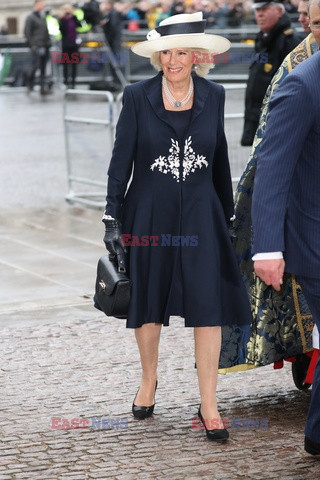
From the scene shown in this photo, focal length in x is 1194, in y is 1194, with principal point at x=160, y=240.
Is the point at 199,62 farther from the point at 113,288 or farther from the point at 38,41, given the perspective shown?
the point at 38,41

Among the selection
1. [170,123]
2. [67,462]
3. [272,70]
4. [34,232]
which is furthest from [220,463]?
[34,232]

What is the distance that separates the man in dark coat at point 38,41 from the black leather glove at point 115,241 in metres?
21.4

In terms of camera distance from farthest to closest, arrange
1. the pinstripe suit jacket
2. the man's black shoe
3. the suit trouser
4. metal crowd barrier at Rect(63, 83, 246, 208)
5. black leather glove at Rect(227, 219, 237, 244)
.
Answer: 1. metal crowd barrier at Rect(63, 83, 246, 208)
2. black leather glove at Rect(227, 219, 237, 244)
3. the man's black shoe
4. the suit trouser
5. the pinstripe suit jacket

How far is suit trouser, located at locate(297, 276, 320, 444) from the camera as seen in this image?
447cm

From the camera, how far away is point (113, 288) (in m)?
5.16

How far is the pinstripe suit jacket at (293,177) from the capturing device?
428 cm

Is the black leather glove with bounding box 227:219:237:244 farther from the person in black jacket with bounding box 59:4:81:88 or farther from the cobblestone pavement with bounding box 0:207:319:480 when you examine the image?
the person in black jacket with bounding box 59:4:81:88

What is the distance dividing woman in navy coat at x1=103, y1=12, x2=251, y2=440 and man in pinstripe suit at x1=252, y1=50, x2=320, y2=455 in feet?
2.72

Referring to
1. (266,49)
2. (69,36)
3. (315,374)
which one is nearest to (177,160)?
(315,374)

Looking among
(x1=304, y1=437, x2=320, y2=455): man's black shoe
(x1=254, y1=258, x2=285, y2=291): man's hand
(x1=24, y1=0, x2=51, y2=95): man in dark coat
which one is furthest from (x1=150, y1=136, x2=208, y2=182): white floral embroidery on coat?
(x1=24, y1=0, x2=51, y2=95): man in dark coat

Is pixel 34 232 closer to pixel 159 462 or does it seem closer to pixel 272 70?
pixel 272 70

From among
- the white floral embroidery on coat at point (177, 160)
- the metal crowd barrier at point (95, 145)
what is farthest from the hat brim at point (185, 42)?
the metal crowd barrier at point (95, 145)

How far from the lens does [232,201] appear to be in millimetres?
5438

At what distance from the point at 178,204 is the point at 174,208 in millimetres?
26
